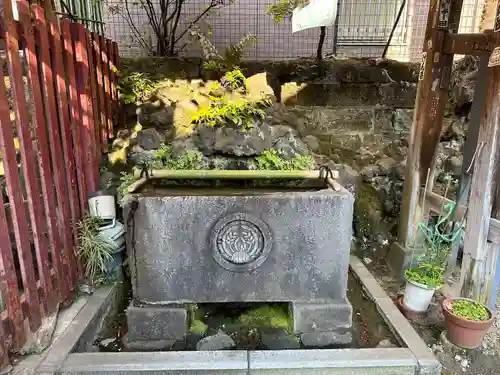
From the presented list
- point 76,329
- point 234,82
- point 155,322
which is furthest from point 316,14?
point 76,329

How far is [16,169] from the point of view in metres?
2.91

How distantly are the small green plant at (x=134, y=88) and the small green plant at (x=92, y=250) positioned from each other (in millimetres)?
2474

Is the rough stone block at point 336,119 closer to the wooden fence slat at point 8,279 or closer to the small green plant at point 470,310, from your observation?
the small green plant at point 470,310

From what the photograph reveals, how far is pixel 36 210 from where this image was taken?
3215mm

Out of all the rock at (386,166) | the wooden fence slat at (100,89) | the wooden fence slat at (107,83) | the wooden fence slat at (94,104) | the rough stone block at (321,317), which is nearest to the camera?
the rough stone block at (321,317)

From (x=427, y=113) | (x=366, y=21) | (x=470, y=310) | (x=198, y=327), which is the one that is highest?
(x=366, y=21)

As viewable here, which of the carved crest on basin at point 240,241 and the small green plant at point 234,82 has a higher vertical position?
the small green plant at point 234,82

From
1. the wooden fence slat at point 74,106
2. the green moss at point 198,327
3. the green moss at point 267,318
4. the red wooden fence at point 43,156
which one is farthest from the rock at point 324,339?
the wooden fence slat at point 74,106

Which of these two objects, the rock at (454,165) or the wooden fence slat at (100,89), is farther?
the rock at (454,165)

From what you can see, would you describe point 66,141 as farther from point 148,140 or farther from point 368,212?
point 368,212

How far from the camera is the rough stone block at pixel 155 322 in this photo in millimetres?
3400

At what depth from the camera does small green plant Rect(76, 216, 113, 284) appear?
3.88 m

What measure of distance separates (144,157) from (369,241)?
350 cm

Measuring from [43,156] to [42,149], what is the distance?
7cm
